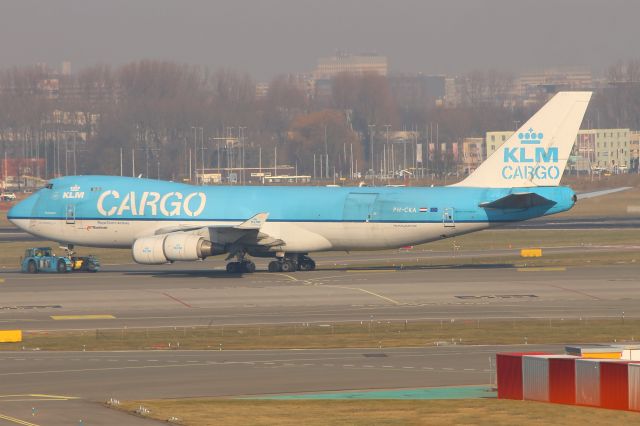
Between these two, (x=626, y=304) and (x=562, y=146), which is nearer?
(x=626, y=304)

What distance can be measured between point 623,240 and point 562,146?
27510mm

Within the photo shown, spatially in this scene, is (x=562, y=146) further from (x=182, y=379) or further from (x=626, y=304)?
(x=182, y=379)

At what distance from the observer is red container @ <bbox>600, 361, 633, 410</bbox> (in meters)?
31.1

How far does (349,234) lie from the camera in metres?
69.8

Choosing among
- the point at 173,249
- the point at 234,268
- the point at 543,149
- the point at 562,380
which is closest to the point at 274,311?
the point at 173,249

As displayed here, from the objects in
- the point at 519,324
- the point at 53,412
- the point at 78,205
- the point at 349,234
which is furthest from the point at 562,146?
the point at 53,412

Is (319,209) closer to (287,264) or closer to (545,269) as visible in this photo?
(287,264)

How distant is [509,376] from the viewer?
112 ft

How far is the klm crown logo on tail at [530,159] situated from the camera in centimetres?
6900

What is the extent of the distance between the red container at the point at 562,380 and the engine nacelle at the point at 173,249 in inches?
1454

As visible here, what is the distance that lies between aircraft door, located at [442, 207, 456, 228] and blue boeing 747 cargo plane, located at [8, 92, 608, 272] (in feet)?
0.18

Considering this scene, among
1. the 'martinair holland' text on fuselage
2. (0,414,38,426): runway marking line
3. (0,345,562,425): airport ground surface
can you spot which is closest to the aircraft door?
the 'martinair holland' text on fuselage

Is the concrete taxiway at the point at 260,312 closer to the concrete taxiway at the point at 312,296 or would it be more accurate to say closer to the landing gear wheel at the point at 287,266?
the concrete taxiway at the point at 312,296

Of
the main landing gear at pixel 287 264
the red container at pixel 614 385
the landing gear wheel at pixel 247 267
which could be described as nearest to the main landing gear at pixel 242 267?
the landing gear wheel at pixel 247 267
